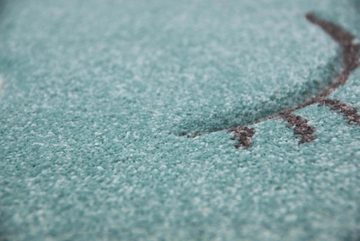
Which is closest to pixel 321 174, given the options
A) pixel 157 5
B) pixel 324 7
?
pixel 324 7

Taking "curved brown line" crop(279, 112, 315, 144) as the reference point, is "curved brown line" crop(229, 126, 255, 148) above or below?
above

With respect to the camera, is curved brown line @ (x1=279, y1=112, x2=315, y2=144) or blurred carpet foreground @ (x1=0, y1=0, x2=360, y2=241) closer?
blurred carpet foreground @ (x1=0, y1=0, x2=360, y2=241)

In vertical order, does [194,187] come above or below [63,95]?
below

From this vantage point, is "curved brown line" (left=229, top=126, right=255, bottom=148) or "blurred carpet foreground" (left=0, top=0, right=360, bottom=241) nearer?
"blurred carpet foreground" (left=0, top=0, right=360, bottom=241)

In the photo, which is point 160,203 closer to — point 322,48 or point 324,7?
point 322,48

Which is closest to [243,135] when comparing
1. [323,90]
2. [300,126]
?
[300,126]

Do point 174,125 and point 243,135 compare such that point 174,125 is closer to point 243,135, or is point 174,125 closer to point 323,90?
point 243,135

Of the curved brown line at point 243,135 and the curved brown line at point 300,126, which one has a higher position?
the curved brown line at point 243,135

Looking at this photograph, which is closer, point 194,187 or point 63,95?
point 194,187
